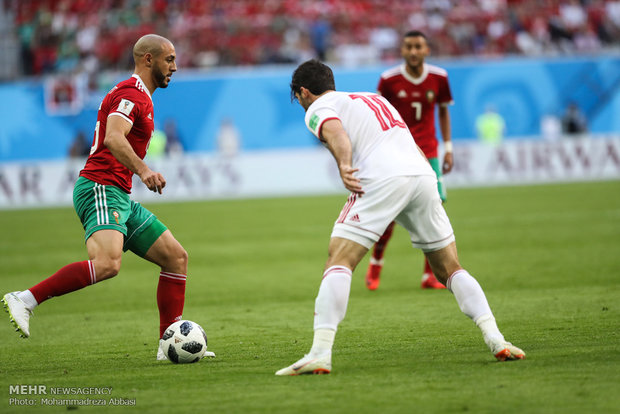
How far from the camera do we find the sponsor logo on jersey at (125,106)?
6.05 metres

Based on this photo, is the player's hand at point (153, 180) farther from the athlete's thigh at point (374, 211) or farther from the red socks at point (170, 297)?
the athlete's thigh at point (374, 211)

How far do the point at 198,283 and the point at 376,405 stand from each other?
663 cm

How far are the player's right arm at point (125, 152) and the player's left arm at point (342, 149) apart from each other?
1184 millimetres

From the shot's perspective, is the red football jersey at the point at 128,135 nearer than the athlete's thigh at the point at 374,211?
No

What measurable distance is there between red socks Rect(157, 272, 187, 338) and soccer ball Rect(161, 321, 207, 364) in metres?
0.37

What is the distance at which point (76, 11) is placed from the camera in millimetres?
32531

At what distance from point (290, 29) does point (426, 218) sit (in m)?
27.0

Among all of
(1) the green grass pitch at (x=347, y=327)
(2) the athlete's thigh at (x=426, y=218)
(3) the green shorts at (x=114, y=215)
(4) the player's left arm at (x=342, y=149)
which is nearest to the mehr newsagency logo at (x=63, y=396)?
(1) the green grass pitch at (x=347, y=327)

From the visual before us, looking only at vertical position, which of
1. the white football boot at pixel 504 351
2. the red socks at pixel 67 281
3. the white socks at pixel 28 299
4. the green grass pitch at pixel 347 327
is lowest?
the green grass pitch at pixel 347 327

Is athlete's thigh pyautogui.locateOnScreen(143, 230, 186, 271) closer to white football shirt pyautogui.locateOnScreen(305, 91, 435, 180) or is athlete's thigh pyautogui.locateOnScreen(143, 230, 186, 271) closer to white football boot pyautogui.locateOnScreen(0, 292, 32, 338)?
white football boot pyautogui.locateOnScreen(0, 292, 32, 338)

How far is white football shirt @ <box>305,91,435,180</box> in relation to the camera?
5.48 meters

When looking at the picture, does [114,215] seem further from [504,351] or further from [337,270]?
[504,351]

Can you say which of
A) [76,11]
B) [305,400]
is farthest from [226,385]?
[76,11]

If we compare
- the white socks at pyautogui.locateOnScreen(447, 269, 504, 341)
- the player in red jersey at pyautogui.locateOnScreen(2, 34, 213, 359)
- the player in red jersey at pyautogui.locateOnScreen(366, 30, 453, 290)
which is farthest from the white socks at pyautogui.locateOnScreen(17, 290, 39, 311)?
the player in red jersey at pyautogui.locateOnScreen(366, 30, 453, 290)
